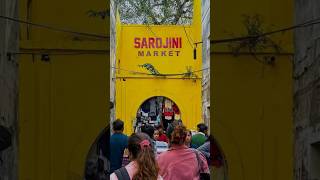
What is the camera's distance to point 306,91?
16.6 ft

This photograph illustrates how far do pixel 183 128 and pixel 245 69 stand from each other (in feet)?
3.01

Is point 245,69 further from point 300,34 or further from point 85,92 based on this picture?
point 85,92

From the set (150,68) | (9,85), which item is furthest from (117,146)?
(150,68)

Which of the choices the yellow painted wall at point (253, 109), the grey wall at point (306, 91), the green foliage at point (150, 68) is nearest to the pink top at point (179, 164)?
the yellow painted wall at point (253, 109)

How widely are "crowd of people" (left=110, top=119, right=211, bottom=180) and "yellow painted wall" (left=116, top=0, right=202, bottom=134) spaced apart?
530 inches

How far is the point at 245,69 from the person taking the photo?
5191mm

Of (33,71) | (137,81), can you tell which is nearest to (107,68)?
(33,71)

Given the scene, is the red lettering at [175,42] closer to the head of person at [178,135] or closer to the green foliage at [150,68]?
the green foliage at [150,68]

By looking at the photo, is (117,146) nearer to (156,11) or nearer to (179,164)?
(179,164)

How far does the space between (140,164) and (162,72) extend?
1697 cm

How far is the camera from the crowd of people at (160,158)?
4.43 metres

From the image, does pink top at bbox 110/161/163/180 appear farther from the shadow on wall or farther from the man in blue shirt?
the man in blue shirt

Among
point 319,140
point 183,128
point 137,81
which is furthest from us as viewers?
point 137,81

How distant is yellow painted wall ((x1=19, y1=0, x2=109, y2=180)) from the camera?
518 cm
